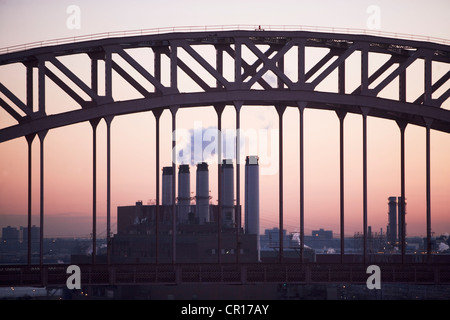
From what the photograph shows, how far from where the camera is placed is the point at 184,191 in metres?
79.0

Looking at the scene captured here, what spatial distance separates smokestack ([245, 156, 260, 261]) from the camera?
79688mm

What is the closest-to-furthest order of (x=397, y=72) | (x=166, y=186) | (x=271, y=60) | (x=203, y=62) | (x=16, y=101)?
(x=16, y=101) → (x=203, y=62) → (x=271, y=60) → (x=397, y=72) → (x=166, y=186)

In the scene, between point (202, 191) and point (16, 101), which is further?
point (202, 191)

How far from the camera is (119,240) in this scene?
7738 centimetres

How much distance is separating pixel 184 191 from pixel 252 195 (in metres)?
5.84

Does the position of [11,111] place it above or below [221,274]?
above

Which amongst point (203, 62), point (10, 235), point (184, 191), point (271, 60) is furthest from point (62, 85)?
point (10, 235)

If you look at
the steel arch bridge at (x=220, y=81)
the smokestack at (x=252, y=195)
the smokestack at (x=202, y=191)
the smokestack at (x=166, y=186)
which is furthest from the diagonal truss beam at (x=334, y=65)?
the smokestack at (x=166, y=186)

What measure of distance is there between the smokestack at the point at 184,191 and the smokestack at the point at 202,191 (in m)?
0.83

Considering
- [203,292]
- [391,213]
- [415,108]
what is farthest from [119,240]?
[415,108]

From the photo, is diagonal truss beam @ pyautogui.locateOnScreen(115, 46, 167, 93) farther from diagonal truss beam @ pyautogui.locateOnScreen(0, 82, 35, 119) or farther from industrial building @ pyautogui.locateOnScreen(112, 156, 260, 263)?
industrial building @ pyautogui.locateOnScreen(112, 156, 260, 263)

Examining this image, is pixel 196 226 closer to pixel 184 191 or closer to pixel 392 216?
pixel 184 191
